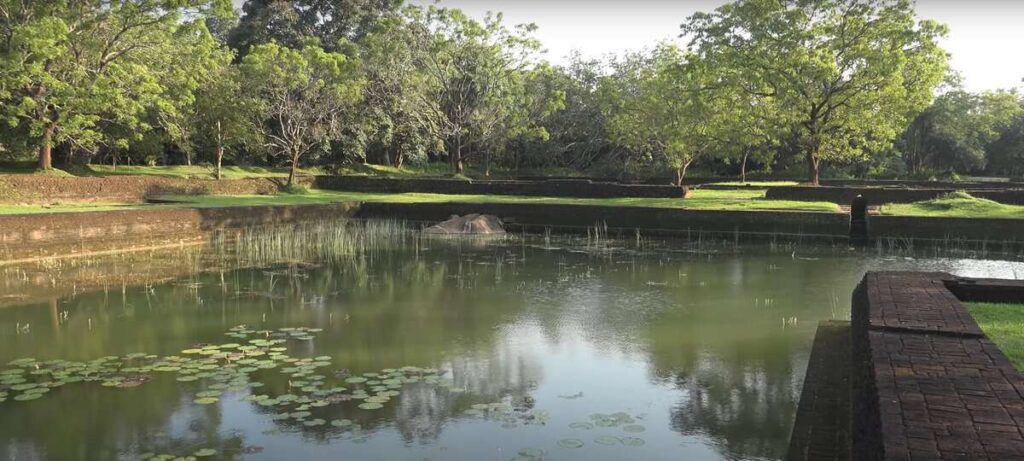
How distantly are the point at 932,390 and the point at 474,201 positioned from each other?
20.7m

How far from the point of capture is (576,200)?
2523cm

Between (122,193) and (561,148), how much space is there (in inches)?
1023

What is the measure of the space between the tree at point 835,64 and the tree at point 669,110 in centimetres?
190

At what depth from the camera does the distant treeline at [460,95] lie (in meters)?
24.0

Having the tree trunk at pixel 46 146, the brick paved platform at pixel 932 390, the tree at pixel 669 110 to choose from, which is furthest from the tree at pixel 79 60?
the brick paved platform at pixel 932 390

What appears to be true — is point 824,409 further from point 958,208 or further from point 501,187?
point 501,187

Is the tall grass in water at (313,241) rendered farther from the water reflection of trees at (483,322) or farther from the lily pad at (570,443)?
the lily pad at (570,443)

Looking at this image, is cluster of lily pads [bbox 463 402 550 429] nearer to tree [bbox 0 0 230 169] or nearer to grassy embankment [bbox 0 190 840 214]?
grassy embankment [bbox 0 190 840 214]

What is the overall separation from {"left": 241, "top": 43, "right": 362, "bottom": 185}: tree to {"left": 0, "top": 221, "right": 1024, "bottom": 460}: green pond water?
64.2 feet

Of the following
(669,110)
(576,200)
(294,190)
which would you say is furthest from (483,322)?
(669,110)

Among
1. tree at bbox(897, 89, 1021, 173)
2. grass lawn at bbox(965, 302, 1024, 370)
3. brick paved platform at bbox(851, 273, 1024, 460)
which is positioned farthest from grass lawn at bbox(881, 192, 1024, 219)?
tree at bbox(897, 89, 1021, 173)

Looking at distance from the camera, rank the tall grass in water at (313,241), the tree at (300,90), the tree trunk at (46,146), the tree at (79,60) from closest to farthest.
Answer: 1. the tall grass in water at (313,241)
2. the tree at (79,60)
3. the tree trunk at (46,146)
4. the tree at (300,90)

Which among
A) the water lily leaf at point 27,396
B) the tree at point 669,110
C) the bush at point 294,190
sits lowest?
the water lily leaf at point 27,396

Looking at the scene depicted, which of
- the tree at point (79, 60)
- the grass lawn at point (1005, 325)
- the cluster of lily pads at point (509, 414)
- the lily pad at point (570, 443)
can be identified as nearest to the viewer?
the grass lawn at point (1005, 325)
